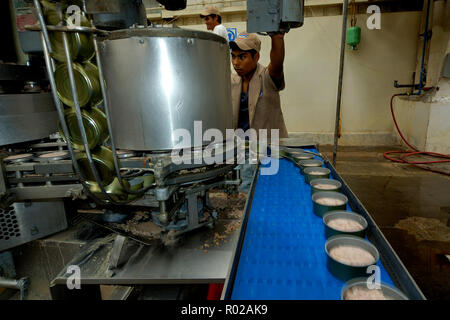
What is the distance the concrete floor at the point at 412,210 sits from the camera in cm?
191

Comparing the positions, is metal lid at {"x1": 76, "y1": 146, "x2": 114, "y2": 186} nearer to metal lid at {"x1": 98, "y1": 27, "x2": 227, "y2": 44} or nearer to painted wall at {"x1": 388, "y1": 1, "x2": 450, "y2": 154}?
metal lid at {"x1": 98, "y1": 27, "x2": 227, "y2": 44}

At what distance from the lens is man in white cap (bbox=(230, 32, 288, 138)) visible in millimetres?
2270

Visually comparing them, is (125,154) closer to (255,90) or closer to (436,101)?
(255,90)

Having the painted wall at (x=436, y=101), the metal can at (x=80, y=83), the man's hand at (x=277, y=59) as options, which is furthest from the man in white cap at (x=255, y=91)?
the painted wall at (x=436, y=101)

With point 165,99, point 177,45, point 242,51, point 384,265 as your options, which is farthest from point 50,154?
point 242,51

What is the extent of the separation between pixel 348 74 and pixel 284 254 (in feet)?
17.7

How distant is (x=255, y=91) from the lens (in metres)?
2.39

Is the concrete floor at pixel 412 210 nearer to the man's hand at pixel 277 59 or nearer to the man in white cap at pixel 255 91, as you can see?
the man in white cap at pixel 255 91

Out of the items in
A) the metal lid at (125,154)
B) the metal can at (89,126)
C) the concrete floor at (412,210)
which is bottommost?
the concrete floor at (412,210)

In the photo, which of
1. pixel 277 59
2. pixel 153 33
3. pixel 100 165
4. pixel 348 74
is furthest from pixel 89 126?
pixel 348 74

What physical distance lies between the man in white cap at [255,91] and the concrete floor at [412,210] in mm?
1423

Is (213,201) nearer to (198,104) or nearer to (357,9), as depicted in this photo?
(198,104)

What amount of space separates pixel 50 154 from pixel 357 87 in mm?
5539
